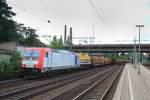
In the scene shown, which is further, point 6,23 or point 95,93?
point 6,23

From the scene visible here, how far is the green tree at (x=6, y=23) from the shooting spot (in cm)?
6091

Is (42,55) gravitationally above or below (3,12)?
below

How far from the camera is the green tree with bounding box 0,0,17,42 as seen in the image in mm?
60906

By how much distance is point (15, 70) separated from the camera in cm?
3309

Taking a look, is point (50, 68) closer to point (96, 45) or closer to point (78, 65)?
point (78, 65)

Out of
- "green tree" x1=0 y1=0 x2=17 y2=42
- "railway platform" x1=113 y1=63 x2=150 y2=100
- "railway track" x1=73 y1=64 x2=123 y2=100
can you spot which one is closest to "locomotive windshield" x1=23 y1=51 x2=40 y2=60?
"railway track" x1=73 y1=64 x2=123 y2=100

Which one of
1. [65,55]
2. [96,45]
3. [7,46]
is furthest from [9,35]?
[96,45]

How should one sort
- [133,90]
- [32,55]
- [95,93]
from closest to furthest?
[95,93] < [133,90] < [32,55]

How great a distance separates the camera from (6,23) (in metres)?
61.5

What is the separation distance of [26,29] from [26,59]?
7022cm

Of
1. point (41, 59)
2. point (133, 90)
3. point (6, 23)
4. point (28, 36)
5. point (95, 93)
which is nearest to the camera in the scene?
point (95, 93)

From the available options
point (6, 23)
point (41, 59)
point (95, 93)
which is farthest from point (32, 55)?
point (6, 23)

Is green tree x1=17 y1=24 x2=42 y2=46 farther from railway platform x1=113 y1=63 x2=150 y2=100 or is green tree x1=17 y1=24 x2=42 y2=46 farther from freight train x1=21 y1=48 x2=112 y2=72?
railway platform x1=113 y1=63 x2=150 y2=100

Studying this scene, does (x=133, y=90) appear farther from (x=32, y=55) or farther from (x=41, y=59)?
(x=32, y=55)
